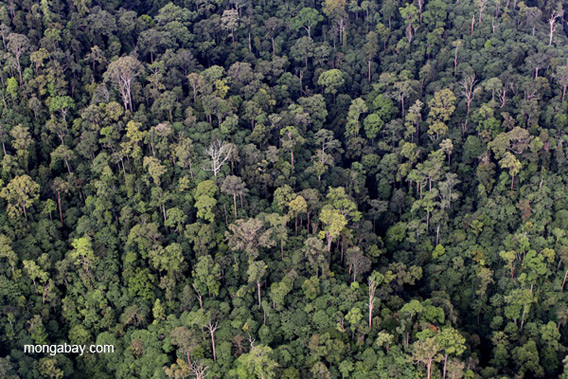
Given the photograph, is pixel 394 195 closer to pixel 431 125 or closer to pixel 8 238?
pixel 431 125

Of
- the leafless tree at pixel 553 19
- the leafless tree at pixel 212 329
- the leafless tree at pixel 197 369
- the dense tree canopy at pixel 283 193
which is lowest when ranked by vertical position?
the leafless tree at pixel 197 369

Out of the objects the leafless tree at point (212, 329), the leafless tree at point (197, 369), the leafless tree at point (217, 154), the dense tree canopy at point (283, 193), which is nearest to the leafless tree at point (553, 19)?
the dense tree canopy at point (283, 193)

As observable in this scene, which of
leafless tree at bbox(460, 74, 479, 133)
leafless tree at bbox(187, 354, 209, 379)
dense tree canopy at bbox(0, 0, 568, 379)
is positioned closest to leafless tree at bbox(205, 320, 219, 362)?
dense tree canopy at bbox(0, 0, 568, 379)

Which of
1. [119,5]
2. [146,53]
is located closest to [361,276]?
[146,53]

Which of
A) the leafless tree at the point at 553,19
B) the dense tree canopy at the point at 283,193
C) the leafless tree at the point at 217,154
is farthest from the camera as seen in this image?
the leafless tree at the point at 553,19

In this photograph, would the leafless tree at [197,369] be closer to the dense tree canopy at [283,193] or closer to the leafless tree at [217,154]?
the dense tree canopy at [283,193]

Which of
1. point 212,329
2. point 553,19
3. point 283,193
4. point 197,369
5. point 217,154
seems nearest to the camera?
point 197,369

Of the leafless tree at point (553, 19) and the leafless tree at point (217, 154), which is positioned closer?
the leafless tree at point (217, 154)

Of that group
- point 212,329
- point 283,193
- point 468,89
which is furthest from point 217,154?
Result: point 468,89

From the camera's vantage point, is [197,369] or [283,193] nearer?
[197,369]

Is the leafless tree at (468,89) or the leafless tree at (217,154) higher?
the leafless tree at (468,89)

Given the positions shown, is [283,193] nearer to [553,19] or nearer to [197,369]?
[197,369]

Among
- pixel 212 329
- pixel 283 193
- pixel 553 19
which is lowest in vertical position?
pixel 212 329
